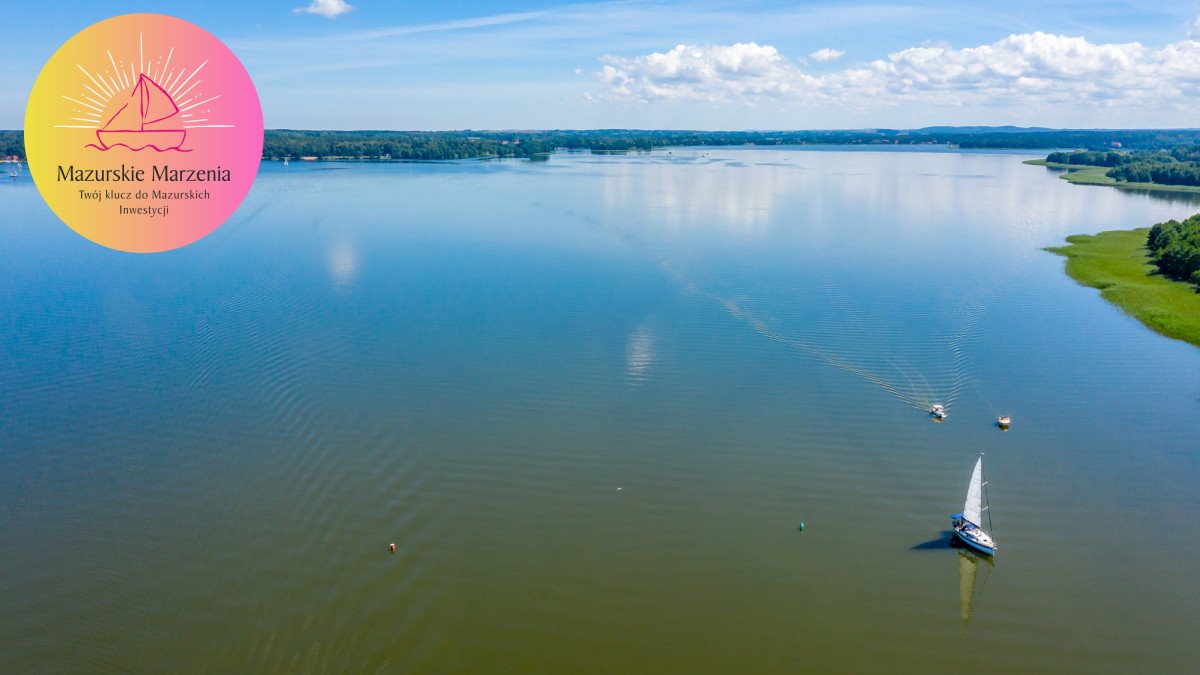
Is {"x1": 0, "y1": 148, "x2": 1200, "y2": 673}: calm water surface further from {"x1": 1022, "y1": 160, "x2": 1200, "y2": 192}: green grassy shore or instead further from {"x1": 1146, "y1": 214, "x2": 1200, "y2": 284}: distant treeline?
{"x1": 1022, "y1": 160, "x2": 1200, "y2": 192}: green grassy shore

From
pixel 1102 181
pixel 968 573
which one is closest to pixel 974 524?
pixel 968 573

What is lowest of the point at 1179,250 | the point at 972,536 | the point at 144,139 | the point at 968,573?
the point at 968,573

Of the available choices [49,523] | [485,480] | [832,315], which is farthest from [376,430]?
[832,315]

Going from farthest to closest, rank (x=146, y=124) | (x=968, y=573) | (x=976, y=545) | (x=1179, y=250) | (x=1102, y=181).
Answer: (x=1102, y=181)
(x=1179, y=250)
(x=146, y=124)
(x=976, y=545)
(x=968, y=573)

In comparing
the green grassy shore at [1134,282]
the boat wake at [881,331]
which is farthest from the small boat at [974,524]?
the green grassy shore at [1134,282]

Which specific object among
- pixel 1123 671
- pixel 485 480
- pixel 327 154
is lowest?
pixel 1123 671

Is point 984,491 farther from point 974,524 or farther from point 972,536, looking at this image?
point 972,536

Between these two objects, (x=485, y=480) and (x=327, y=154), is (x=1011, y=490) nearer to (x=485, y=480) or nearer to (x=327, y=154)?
(x=485, y=480)
